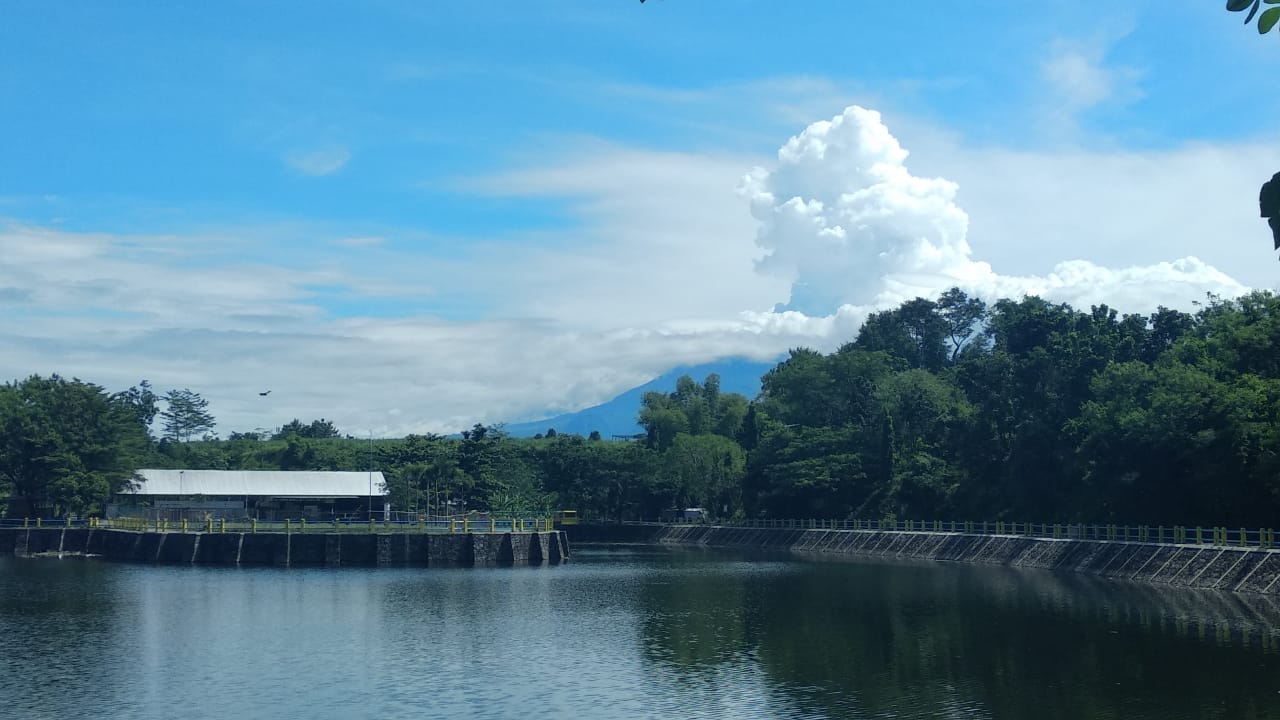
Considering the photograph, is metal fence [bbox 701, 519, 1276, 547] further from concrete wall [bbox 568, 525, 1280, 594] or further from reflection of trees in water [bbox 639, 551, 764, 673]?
reflection of trees in water [bbox 639, 551, 764, 673]

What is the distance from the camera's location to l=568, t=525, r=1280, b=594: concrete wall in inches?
2358

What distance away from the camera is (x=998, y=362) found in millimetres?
102188

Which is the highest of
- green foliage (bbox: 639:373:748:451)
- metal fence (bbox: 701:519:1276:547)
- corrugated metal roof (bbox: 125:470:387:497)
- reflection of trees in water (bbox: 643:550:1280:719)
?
green foliage (bbox: 639:373:748:451)

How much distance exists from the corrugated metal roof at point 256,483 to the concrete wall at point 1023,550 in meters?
27.1

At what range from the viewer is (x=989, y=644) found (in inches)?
1788

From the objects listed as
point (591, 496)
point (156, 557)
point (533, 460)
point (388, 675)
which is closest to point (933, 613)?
point (388, 675)

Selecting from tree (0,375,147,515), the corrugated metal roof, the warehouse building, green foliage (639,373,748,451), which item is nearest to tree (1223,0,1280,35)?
tree (0,375,147,515)

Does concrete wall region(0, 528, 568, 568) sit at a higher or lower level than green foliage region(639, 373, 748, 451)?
lower

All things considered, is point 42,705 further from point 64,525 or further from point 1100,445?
point 64,525

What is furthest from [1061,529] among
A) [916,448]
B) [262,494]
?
[262,494]

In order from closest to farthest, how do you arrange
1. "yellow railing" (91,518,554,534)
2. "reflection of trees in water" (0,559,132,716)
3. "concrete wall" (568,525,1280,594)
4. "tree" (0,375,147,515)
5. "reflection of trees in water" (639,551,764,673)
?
"reflection of trees in water" (0,559,132,716)
"reflection of trees in water" (639,551,764,673)
"concrete wall" (568,525,1280,594)
"yellow railing" (91,518,554,534)
"tree" (0,375,147,515)

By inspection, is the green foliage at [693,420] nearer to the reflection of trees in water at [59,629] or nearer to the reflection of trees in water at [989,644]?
the reflection of trees in water at [59,629]

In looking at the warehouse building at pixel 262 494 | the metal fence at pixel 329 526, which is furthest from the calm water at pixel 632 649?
the warehouse building at pixel 262 494

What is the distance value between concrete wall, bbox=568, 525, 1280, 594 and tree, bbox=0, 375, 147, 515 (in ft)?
167
